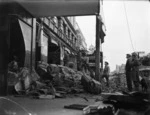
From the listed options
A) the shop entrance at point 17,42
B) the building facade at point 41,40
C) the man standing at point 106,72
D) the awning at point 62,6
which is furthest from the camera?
the building facade at point 41,40

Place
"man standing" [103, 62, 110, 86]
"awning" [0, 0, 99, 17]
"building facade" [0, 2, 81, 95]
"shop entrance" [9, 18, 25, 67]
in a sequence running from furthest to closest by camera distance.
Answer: "building facade" [0, 2, 81, 95]
"shop entrance" [9, 18, 25, 67]
"man standing" [103, 62, 110, 86]
"awning" [0, 0, 99, 17]

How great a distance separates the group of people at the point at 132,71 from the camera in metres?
2.70

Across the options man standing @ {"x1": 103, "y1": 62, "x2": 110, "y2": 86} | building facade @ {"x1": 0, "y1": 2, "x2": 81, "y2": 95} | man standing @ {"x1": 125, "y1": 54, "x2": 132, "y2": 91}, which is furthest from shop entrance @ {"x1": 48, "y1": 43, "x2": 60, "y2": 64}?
man standing @ {"x1": 125, "y1": 54, "x2": 132, "y2": 91}

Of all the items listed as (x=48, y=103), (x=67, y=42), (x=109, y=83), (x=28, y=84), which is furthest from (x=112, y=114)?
(x=67, y=42)

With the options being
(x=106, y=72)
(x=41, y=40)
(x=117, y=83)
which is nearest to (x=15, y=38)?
(x=41, y=40)

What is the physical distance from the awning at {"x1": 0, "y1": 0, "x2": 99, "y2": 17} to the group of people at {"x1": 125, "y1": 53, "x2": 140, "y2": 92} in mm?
734

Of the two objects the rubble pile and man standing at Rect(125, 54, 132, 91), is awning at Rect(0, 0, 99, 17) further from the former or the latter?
the rubble pile

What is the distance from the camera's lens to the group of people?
8.85ft

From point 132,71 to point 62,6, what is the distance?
4.33 ft

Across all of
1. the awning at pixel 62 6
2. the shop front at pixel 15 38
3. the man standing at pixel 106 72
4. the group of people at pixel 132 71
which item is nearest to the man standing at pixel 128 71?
the group of people at pixel 132 71

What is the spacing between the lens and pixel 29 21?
353 centimetres

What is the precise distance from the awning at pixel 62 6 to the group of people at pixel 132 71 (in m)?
0.73

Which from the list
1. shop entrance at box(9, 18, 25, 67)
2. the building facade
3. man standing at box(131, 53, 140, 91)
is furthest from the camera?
the building facade

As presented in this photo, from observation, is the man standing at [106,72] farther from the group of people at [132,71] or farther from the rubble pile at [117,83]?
the group of people at [132,71]
